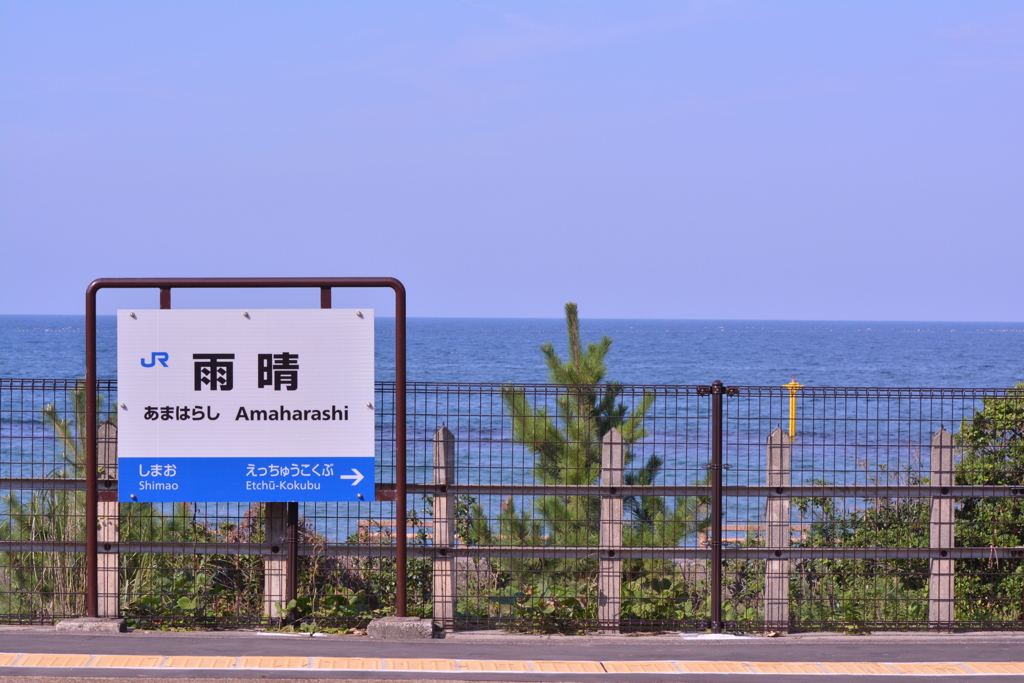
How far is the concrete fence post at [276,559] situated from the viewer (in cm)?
776

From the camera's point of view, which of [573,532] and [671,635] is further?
[573,532]

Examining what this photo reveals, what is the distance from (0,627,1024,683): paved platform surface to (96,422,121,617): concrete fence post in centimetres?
39

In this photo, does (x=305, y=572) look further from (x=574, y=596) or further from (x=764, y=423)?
(x=764, y=423)

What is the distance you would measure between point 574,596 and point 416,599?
137 centimetres

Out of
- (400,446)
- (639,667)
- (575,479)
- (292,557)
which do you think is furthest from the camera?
(575,479)

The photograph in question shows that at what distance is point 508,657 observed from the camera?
7031 millimetres

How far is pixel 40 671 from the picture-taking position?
21.5 ft

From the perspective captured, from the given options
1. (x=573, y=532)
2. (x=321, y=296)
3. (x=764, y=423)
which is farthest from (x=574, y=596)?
(x=764, y=423)

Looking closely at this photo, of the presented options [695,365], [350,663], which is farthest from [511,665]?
[695,365]

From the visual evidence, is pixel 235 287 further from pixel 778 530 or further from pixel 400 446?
pixel 778 530

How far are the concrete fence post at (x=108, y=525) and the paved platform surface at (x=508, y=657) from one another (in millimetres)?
393

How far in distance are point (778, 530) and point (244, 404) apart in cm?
435

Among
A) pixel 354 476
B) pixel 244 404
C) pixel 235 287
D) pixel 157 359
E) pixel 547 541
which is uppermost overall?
pixel 235 287

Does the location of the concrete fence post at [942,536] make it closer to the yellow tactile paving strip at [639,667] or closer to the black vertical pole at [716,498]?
the black vertical pole at [716,498]
